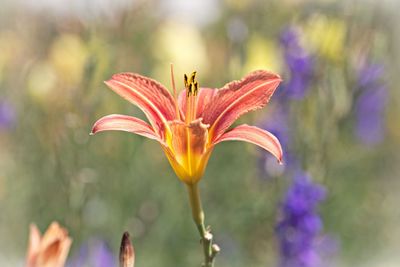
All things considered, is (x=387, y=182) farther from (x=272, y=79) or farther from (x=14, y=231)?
(x=272, y=79)

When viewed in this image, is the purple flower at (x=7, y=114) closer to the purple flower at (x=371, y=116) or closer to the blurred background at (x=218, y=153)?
the blurred background at (x=218, y=153)

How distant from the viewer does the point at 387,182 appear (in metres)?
4.69

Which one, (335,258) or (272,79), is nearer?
(272,79)

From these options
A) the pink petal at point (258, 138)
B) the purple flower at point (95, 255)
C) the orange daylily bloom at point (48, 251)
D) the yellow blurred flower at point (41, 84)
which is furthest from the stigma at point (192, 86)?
the yellow blurred flower at point (41, 84)

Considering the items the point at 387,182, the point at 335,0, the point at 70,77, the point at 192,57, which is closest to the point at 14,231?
the point at 70,77

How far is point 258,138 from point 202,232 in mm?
167

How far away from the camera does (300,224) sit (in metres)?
2.53

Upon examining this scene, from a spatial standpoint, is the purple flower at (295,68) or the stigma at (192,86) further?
the purple flower at (295,68)

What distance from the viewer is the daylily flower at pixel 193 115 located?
118 cm

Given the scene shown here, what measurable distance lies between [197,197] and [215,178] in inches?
95.3

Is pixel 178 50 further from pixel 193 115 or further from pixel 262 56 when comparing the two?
pixel 193 115

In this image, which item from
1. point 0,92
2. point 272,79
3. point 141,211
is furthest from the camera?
point 0,92

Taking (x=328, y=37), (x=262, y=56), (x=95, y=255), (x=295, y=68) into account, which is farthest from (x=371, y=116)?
(x=95, y=255)

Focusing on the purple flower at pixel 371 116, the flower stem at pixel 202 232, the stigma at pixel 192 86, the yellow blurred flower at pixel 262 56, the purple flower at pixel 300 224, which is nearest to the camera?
the flower stem at pixel 202 232
